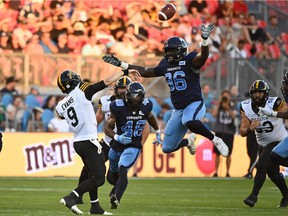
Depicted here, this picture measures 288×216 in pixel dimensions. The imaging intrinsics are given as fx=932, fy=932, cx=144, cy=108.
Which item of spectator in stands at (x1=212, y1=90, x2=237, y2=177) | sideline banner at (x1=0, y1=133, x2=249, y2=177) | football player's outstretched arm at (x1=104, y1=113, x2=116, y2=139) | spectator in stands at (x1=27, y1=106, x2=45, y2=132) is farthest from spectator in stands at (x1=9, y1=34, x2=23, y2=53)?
football player's outstretched arm at (x1=104, y1=113, x2=116, y2=139)

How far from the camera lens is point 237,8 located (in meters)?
27.1

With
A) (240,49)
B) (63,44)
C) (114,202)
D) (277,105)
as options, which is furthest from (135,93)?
(240,49)

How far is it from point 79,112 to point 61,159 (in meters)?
10.4

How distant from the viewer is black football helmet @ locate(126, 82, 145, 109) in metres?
13.5

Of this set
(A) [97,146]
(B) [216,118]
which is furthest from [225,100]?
(A) [97,146]

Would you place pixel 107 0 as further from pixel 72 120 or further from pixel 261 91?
pixel 72 120

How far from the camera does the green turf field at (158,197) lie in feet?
41.4

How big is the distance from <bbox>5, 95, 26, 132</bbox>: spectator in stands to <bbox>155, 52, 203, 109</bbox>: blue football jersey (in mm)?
8935

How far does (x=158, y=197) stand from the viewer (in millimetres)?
15789

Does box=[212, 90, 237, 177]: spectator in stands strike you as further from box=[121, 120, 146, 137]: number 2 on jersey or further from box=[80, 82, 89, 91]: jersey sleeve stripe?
box=[80, 82, 89, 91]: jersey sleeve stripe

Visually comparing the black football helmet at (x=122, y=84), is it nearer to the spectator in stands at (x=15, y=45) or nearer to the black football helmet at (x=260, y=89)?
the black football helmet at (x=260, y=89)

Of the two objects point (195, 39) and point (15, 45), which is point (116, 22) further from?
point (15, 45)

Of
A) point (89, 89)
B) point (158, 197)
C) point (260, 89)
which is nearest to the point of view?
point (89, 89)

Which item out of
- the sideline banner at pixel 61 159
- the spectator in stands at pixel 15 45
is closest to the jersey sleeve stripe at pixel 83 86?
→ the sideline banner at pixel 61 159
